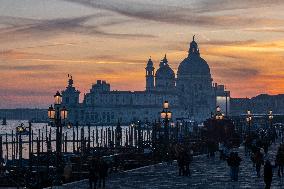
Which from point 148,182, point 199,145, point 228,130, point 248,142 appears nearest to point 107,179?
point 148,182

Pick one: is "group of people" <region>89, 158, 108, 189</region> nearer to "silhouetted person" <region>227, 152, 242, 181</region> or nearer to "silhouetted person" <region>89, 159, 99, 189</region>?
"silhouetted person" <region>89, 159, 99, 189</region>

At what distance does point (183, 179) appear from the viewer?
2408cm

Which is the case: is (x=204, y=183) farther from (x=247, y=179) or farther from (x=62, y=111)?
(x=62, y=111)

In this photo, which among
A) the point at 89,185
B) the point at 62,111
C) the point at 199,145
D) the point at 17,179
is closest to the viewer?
the point at 89,185

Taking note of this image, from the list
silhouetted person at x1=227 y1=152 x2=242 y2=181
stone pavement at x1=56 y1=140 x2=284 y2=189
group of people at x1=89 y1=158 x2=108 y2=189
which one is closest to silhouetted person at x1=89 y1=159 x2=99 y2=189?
group of people at x1=89 y1=158 x2=108 y2=189

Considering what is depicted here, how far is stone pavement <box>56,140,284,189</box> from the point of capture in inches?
849

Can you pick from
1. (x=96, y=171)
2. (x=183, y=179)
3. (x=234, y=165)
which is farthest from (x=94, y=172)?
(x=234, y=165)

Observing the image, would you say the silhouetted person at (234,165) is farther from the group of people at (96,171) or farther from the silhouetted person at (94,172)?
the silhouetted person at (94,172)

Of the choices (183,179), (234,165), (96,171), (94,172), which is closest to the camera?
(94,172)

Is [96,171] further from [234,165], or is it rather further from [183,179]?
[234,165]

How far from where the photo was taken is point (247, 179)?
24.0 meters

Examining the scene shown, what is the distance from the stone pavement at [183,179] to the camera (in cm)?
2156

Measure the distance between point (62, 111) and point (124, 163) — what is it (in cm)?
608

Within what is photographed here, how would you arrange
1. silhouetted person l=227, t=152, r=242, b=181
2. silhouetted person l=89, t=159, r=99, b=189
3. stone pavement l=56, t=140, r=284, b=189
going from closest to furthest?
silhouetted person l=89, t=159, r=99, b=189 < stone pavement l=56, t=140, r=284, b=189 < silhouetted person l=227, t=152, r=242, b=181
